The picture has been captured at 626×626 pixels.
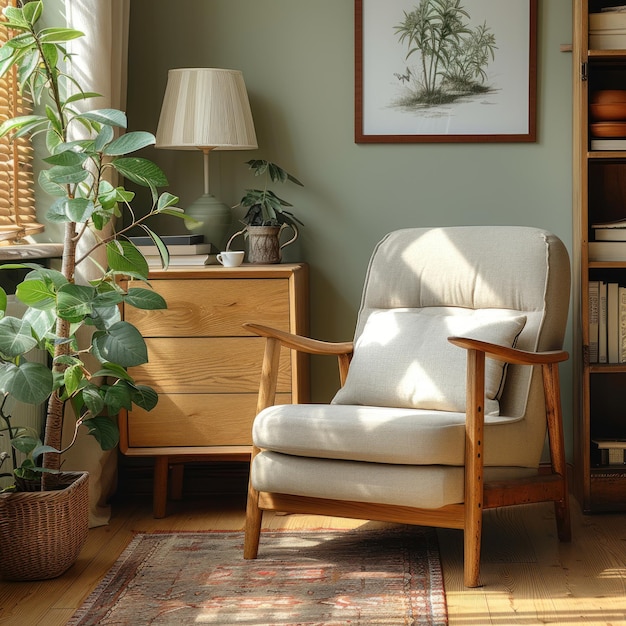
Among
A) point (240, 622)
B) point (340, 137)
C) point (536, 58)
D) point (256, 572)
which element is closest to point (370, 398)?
point (256, 572)

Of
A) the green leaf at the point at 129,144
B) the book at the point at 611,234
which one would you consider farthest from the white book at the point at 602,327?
the green leaf at the point at 129,144

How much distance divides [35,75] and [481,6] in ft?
5.53

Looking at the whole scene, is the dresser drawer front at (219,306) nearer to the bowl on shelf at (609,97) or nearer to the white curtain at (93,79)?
the white curtain at (93,79)

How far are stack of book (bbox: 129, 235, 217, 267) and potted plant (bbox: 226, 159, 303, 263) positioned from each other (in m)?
0.11

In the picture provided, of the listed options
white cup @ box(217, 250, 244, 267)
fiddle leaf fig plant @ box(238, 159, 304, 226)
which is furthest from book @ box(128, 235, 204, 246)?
fiddle leaf fig plant @ box(238, 159, 304, 226)

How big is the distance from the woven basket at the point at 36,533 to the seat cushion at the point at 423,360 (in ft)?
2.87

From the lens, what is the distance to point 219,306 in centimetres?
299

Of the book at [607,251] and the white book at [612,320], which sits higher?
the book at [607,251]

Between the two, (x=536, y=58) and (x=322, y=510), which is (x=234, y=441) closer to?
(x=322, y=510)

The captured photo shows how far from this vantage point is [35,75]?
8.11 feet

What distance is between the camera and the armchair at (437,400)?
2.38m

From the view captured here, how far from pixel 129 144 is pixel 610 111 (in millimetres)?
1611

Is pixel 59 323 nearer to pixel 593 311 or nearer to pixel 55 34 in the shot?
pixel 55 34

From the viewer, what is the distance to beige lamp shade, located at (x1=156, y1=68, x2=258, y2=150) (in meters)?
3.15
